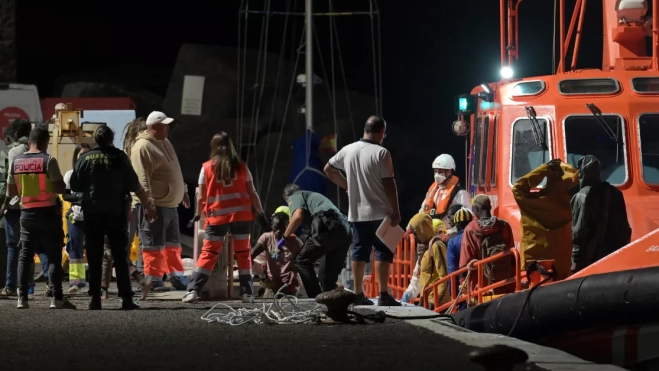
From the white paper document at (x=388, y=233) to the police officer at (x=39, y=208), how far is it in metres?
2.94

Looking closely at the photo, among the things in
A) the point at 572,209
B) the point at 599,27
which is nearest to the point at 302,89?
the point at 599,27

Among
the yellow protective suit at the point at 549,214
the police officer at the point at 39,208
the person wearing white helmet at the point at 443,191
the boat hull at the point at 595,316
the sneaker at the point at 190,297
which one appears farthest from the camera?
the person wearing white helmet at the point at 443,191

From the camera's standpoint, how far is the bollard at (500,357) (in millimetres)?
6820

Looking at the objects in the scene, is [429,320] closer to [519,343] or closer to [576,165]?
[519,343]

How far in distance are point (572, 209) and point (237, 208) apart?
3311 millimetres

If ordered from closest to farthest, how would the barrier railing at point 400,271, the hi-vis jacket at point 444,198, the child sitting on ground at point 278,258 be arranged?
the barrier railing at point 400,271, the child sitting on ground at point 278,258, the hi-vis jacket at point 444,198

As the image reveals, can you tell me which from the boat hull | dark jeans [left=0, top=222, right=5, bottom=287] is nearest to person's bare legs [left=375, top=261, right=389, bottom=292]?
the boat hull

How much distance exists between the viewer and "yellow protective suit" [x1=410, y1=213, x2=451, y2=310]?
1383 cm

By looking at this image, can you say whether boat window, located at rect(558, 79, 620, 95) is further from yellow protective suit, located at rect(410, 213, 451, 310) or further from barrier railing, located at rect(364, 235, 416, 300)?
barrier railing, located at rect(364, 235, 416, 300)

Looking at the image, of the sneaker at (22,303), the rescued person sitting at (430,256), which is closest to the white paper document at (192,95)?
the rescued person sitting at (430,256)

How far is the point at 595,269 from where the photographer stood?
1098cm

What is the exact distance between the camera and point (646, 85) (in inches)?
563

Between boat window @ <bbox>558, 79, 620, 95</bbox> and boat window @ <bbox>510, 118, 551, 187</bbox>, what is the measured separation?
44 cm

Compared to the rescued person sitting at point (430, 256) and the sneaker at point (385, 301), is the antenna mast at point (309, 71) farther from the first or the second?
the sneaker at point (385, 301)
